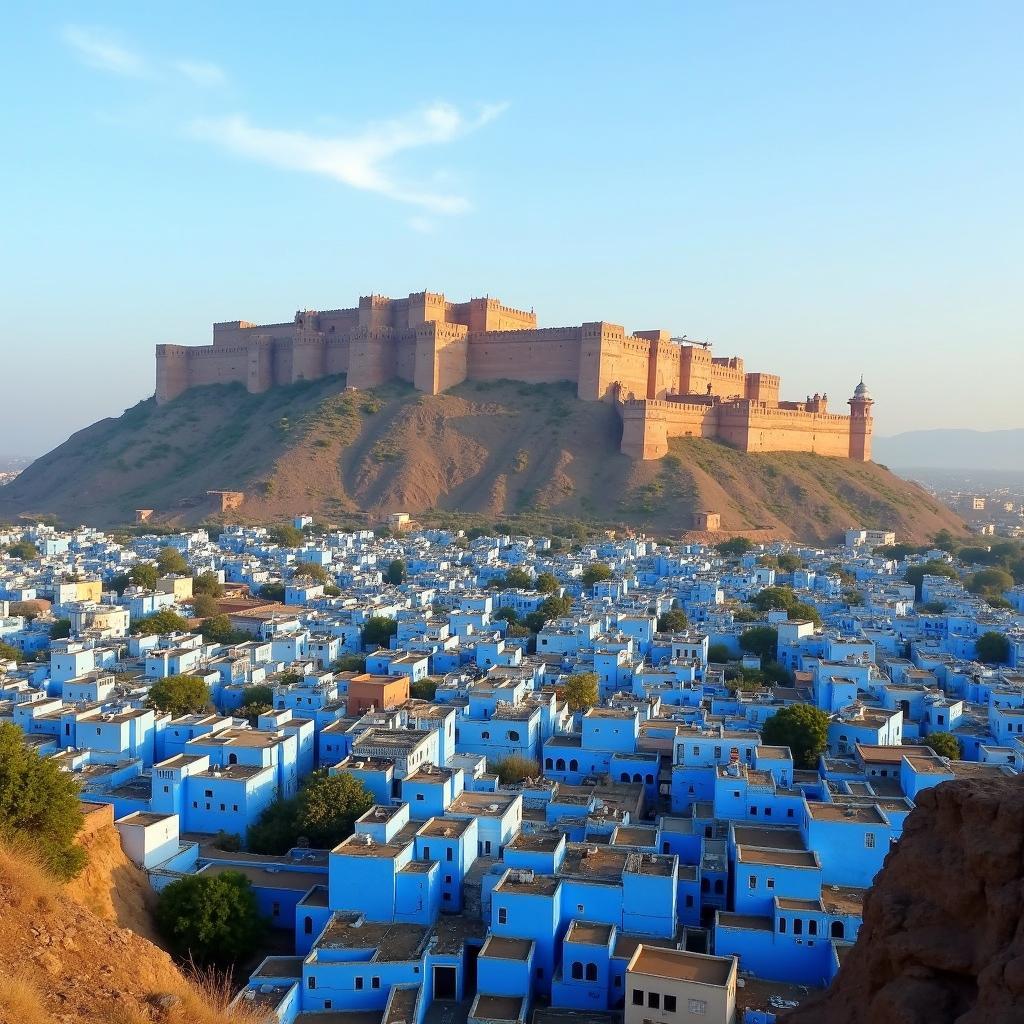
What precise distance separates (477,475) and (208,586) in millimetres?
19977

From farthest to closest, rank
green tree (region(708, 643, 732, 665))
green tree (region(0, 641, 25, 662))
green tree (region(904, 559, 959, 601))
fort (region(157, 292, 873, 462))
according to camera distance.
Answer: fort (region(157, 292, 873, 462)) < green tree (region(904, 559, 959, 601)) < green tree (region(708, 643, 732, 665)) < green tree (region(0, 641, 25, 662))

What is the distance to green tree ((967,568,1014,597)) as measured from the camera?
1191 inches

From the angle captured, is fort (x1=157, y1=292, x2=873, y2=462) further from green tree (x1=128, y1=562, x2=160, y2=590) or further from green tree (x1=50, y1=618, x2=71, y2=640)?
green tree (x1=50, y1=618, x2=71, y2=640)

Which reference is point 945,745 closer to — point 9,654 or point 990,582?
point 9,654

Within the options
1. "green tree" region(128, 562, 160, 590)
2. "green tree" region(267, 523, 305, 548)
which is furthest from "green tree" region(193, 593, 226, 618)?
"green tree" region(267, 523, 305, 548)

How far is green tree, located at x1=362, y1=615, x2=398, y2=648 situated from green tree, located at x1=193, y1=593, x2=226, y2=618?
496 centimetres

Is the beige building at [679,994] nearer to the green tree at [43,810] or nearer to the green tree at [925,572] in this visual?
the green tree at [43,810]

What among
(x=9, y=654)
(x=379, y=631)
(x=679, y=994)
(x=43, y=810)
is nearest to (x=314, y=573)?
(x=379, y=631)

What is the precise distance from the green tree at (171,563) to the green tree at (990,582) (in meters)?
23.2

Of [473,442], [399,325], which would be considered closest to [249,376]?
[399,325]

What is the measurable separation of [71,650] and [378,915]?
10320 millimetres

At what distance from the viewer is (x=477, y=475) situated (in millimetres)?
46625

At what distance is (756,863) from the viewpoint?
10672mm

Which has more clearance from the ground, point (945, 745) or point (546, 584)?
point (546, 584)
